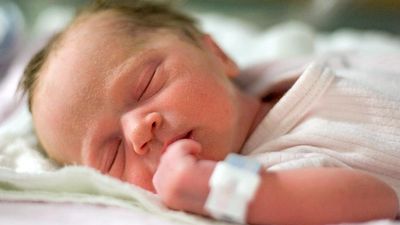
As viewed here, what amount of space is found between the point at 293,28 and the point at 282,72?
49 centimetres

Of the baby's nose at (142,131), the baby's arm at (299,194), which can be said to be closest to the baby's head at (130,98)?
the baby's nose at (142,131)

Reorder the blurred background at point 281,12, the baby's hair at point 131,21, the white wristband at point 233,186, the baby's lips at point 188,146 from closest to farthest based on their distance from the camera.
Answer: the white wristband at point 233,186, the baby's lips at point 188,146, the baby's hair at point 131,21, the blurred background at point 281,12

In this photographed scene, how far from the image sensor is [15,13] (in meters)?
1.67

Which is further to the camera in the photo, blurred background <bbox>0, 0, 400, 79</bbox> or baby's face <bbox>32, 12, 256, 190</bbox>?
blurred background <bbox>0, 0, 400, 79</bbox>

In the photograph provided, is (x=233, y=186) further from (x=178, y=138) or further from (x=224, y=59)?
(x=224, y=59)

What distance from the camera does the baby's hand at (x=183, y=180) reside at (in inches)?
29.6

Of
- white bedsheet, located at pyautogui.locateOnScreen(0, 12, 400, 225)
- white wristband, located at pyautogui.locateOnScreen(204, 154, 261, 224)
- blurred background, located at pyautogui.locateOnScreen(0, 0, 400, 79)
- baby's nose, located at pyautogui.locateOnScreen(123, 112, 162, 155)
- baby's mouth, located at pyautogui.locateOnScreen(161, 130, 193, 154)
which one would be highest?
white wristband, located at pyautogui.locateOnScreen(204, 154, 261, 224)

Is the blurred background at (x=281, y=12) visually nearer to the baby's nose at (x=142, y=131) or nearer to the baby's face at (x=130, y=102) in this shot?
the baby's face at (x=130, y=102)

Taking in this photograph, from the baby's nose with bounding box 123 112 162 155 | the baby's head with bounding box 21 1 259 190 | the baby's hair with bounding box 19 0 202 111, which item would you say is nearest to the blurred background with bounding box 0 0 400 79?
the baby's hair with bounding box 19 0 202 111

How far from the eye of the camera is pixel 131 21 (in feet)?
3.51

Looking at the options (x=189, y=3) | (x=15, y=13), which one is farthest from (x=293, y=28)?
(x=15, y=13)

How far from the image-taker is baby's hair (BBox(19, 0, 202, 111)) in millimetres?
1073

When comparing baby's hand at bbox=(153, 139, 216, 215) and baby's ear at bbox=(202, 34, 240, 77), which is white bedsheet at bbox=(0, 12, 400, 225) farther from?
baby's ear at bbox=(202, 34, 240, 77)

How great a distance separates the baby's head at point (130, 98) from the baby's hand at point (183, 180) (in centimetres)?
8
